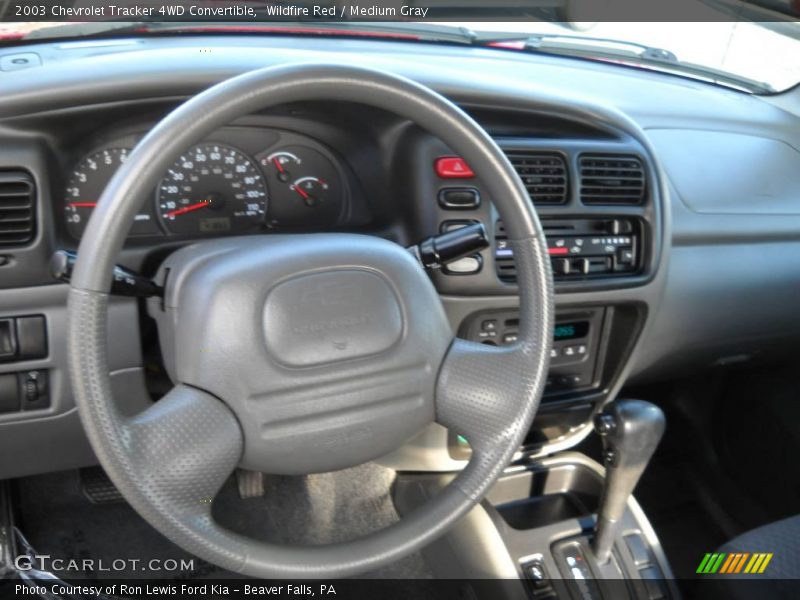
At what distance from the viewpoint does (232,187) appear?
145 centimetres

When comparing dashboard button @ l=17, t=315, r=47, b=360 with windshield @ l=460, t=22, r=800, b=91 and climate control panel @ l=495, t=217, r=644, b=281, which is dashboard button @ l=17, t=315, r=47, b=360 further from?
windshield @ l=460, t=22, r=800, b=91

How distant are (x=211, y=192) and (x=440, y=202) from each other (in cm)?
41

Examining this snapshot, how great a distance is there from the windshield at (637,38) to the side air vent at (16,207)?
49 cm

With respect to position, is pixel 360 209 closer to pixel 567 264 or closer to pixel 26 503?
pixel 567 264

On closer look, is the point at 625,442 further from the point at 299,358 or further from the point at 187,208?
the point at 187,208

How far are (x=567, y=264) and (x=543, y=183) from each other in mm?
165

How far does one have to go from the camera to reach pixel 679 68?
2.25 metres

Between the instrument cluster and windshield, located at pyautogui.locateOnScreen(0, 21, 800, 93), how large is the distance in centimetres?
39

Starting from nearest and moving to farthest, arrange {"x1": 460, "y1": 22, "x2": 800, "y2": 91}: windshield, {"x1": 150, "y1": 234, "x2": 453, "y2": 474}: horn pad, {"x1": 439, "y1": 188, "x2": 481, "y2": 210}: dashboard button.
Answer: {"x1": 150, "y1": 234, "x2": 453, "y2": 474}: horn pad, {"x1": 439, "y1": 188, "x2": 481, "y2": 210}: dashboard button, {"x1": 460, "y1": 22, "x2": 800, "y2": 91}: windshield

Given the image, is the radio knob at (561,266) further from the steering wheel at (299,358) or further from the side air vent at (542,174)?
the steering wheel at (299,358)

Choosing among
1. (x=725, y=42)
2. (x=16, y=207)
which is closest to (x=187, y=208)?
(x=16, y=207)

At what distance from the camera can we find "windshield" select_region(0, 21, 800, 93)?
1800mm

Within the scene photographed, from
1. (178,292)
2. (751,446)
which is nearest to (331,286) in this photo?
(178,292)

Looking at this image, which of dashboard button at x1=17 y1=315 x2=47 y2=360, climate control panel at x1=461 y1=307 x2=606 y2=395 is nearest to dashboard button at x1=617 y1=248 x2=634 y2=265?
climate control panel at x1=461 y1=307 x2=606 y2=395
